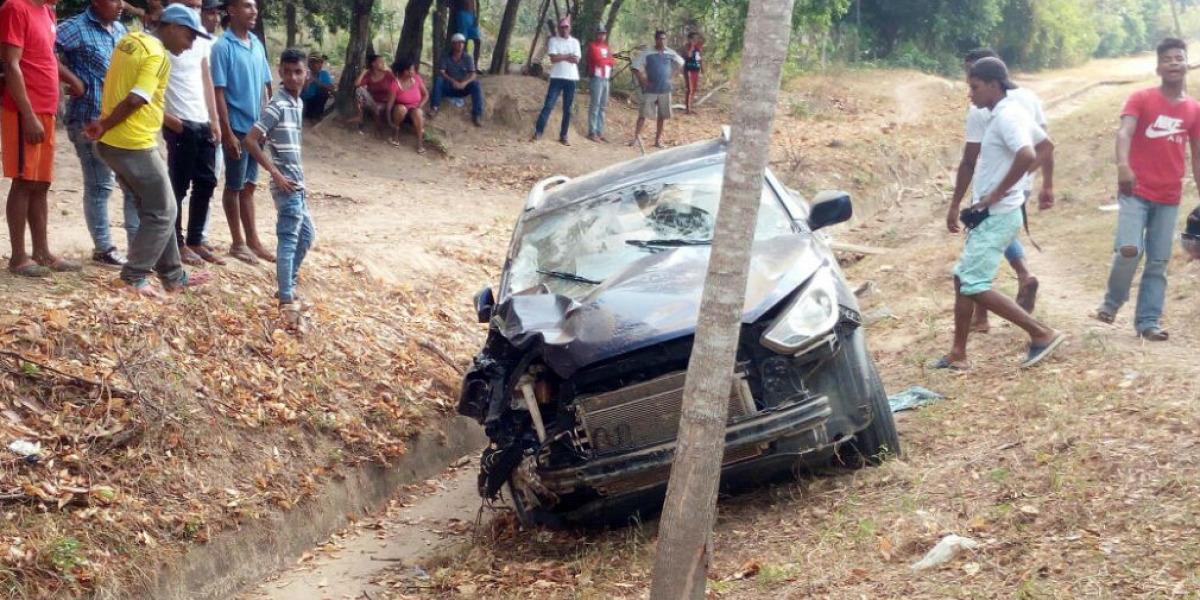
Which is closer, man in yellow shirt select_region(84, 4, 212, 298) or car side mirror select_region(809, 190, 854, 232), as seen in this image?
car side mirror select_region(809, 190, 854, 232)

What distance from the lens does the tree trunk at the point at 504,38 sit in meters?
21.5

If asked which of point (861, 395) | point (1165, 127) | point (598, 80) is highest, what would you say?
point (1165, 127)

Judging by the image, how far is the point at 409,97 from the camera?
57.5 feet

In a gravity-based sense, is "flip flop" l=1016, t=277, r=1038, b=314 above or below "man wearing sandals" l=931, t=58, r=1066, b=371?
below

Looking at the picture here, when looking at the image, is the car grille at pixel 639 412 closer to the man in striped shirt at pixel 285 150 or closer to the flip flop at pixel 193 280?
the man in striped shirt at pixel 285 150

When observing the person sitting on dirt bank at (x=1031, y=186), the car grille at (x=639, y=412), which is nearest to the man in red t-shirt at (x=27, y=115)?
the car grille at (x=639, y=412)

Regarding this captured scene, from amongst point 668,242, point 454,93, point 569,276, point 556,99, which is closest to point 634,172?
point 668,242

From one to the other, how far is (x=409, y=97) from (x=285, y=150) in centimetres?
1031

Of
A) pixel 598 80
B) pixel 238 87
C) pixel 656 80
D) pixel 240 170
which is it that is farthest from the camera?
pixel 598 80

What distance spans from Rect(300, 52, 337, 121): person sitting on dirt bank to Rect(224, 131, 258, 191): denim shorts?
9779mm

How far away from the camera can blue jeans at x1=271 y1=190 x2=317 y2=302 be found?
24.7ft

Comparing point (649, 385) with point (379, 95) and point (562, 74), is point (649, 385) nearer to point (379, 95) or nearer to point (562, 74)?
point (379, 95)

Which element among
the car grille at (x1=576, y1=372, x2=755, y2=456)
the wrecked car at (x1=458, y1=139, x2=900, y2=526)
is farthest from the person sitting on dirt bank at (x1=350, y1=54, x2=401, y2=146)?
the car grille at (x1=576, y1=372, x2=755, y2=456)

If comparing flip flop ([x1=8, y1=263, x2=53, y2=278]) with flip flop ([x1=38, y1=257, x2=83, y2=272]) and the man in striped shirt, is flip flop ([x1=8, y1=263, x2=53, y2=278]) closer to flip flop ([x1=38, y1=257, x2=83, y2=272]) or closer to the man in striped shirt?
flip flop ([x1=38, y1=257, x2=83, y2=272])
